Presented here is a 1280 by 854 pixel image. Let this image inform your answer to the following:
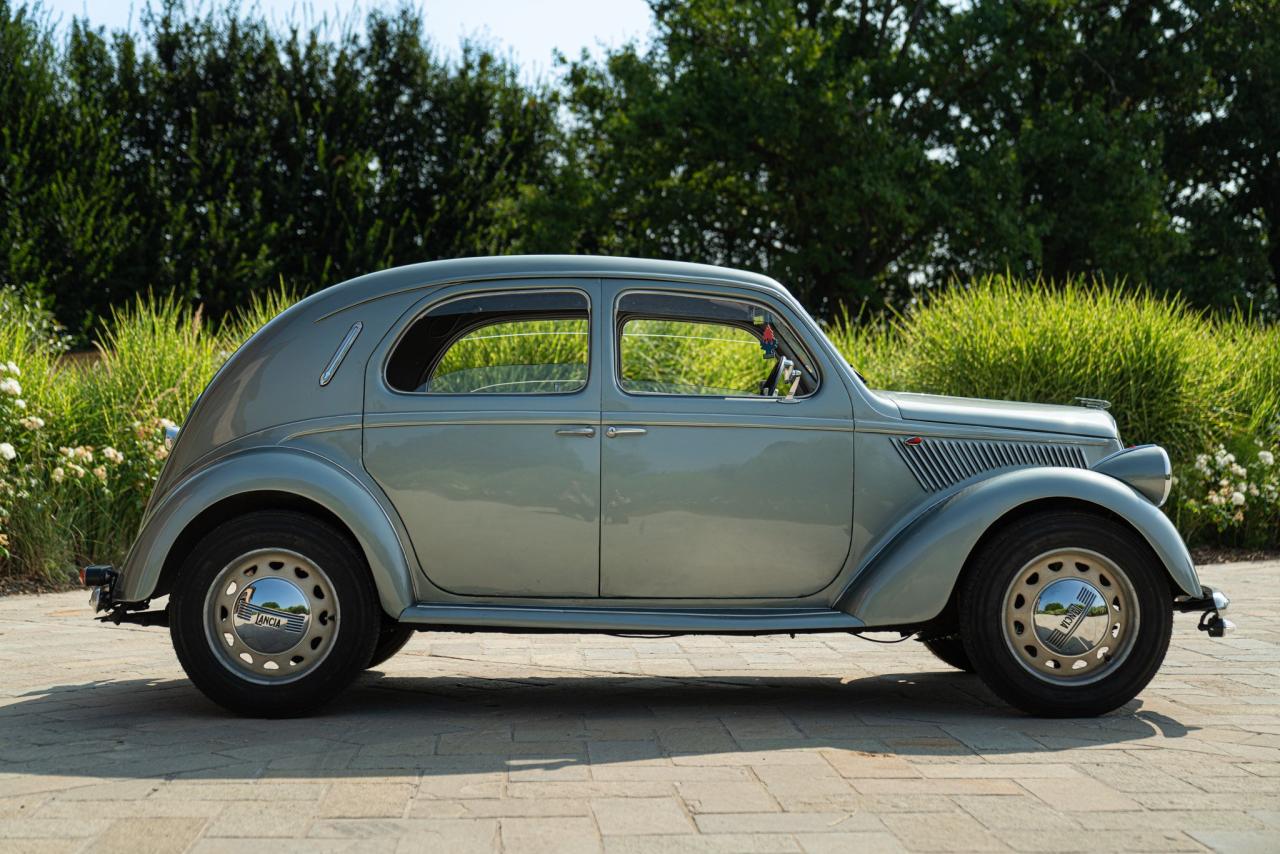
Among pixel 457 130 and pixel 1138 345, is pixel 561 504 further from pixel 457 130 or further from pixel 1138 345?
pixel 457 130

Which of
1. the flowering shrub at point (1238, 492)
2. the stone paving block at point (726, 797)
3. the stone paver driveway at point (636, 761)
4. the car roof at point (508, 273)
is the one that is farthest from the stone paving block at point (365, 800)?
the flowering shrub at point (1238, 492)

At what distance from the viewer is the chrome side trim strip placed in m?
5.47

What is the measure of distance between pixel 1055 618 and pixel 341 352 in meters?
3.10

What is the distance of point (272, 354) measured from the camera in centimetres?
554

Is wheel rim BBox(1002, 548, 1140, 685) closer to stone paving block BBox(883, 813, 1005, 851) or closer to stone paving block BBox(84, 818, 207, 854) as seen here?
stone paving block BBox(883, 813, 1005, 851)

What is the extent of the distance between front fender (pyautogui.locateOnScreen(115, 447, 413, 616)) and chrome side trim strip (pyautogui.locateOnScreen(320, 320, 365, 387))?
1.15ft

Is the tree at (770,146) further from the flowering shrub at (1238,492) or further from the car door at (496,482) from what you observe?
the car door at (496,482)

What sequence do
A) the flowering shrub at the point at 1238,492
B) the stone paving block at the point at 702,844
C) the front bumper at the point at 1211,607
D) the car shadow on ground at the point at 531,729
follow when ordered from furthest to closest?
the flowering shrub at the point at 1238,492 → the front bumper at the point at 1211,607 → the car shadow on ground at the point at 531,729 → the stone paving block at the point at 702,844

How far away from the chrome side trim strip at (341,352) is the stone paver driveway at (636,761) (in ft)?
4.57

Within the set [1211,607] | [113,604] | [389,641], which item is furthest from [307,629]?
[1211,607]

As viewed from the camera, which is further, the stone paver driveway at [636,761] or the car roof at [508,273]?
the car roof at [508,273]

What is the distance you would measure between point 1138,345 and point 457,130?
54.7 ft

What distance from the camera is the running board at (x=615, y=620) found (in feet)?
17.1

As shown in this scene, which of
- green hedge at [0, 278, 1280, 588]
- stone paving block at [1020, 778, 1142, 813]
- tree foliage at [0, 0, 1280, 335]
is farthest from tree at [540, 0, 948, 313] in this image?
stone paving block at [1020, 778, 1142, 813]
